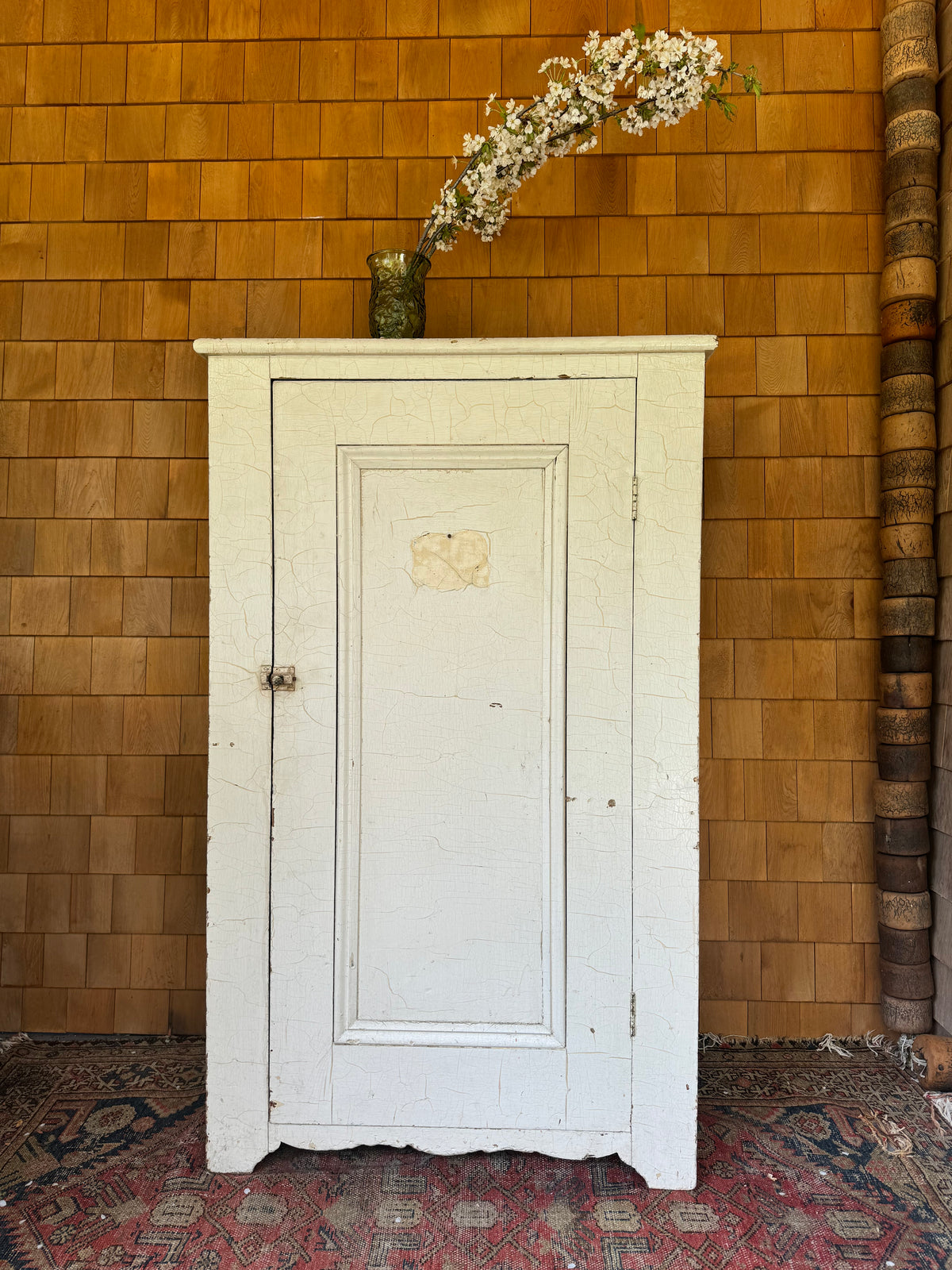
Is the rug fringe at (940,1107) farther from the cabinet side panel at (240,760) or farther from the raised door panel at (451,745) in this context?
the cabinet side panel at (240,760)

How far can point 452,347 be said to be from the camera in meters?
1.44

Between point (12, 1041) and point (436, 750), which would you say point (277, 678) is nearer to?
point (436, 750)

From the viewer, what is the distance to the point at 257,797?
1464 millimetres

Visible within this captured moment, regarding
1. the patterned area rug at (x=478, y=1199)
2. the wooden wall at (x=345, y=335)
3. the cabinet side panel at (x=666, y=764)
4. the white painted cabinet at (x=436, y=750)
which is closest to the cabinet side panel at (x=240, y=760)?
the white painted cabinet at (x=436, y=750)

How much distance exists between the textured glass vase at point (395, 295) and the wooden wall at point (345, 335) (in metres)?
0.34

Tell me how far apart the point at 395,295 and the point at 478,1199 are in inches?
72.9

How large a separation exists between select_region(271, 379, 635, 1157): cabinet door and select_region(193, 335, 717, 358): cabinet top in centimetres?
6

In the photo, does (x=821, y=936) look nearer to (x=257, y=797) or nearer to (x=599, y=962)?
(x=599, y=962)

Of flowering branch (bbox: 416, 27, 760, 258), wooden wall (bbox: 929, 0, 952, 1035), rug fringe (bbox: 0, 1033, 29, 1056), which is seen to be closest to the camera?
flowering branch (bbox: 416, 27, 760, 258)

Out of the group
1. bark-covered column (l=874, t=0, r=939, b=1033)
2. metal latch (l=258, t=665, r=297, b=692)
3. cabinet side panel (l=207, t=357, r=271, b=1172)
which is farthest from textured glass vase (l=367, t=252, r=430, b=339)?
bark-covered column (l=874, t=0, r=939, b=1033)

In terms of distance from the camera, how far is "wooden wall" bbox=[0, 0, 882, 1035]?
6.40 ft

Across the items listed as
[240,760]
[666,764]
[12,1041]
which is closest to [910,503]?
[666,764]

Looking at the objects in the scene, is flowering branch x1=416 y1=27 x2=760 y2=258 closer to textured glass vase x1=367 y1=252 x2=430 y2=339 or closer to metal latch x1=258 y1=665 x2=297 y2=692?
textured glass vase x1=367 y1=252 x2=430 y2=339

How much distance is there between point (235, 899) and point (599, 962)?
28.3 inches
